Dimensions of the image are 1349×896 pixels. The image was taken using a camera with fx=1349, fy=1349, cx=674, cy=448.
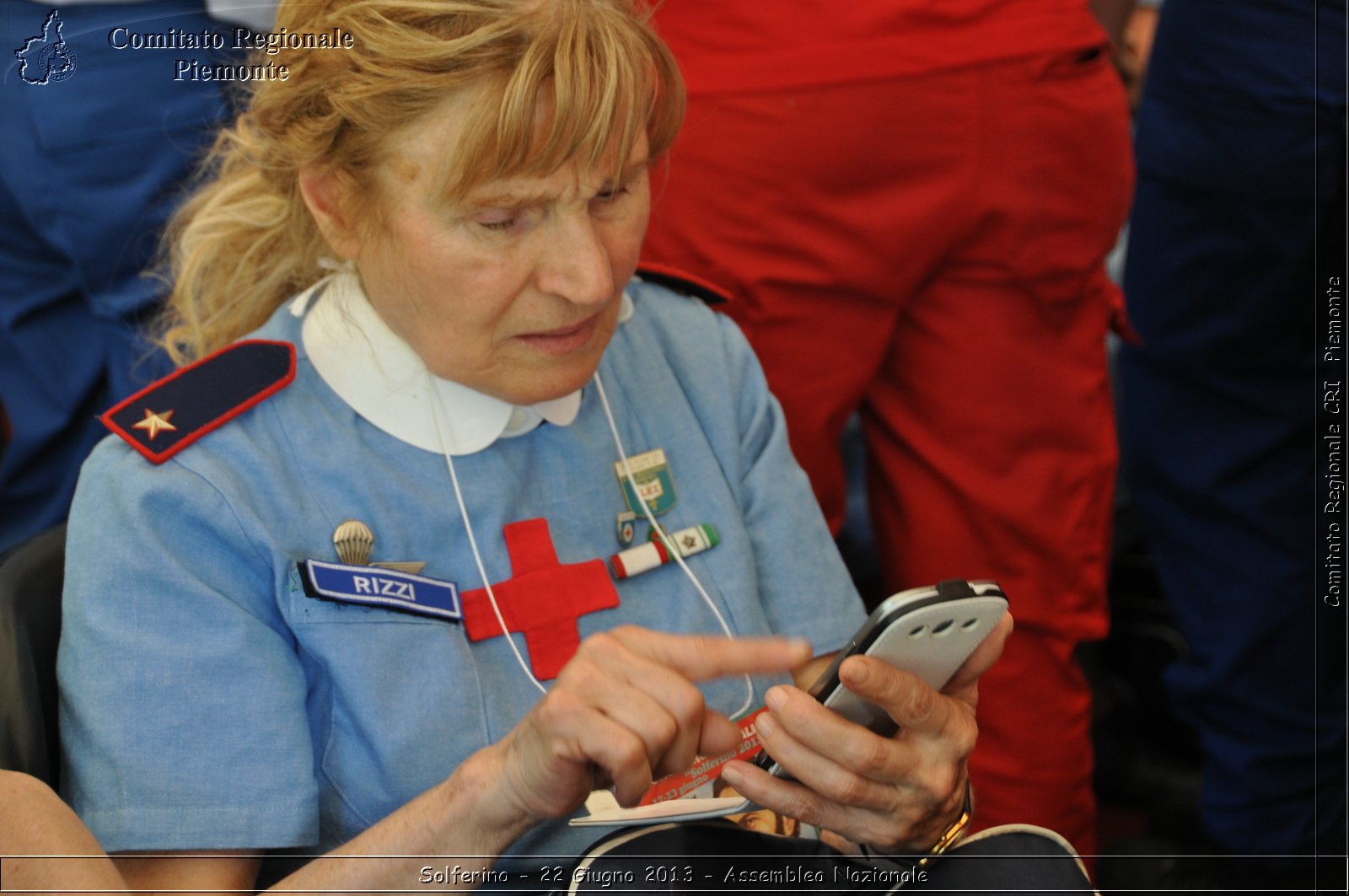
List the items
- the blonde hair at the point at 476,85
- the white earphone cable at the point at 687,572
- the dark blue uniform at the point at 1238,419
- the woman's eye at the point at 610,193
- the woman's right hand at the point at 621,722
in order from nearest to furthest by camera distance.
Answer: the woman's right hand at the point at 621,722, the blonde hair at the point at 476,85, the woman's eye at the point at 610,193, the white earphone cable at the point at 687,572, the dark blue uniform at the point at 1238,419

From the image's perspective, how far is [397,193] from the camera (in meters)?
1.24

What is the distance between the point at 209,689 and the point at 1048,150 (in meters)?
1.18

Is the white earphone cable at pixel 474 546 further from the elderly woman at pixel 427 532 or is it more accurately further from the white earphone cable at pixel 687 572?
the white earphone cable at pixel 687 572

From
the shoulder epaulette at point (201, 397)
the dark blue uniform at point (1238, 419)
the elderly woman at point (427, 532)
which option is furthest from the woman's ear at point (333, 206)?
the dark blue uniform at point (1238, 419)

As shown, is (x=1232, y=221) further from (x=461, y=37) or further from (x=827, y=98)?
(x=461, y=37)

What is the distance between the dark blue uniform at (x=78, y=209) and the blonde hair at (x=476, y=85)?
33 cm

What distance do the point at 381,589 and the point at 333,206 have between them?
0.38 meters

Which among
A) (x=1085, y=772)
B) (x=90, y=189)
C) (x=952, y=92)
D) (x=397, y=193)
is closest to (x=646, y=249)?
(x=952, y=92)

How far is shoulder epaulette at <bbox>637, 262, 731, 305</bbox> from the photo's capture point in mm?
1603

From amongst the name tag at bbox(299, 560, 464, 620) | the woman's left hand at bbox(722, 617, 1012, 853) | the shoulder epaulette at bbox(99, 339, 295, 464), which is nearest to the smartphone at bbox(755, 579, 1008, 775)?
the woman's left hand at bbox(722, 617, 1012, 853)

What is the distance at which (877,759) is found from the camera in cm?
115

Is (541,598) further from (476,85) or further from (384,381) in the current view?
(476,85)

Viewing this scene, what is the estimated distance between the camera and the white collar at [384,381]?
4.37 feet

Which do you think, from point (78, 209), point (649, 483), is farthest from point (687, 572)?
point (78, 209)
